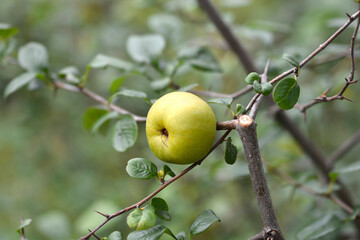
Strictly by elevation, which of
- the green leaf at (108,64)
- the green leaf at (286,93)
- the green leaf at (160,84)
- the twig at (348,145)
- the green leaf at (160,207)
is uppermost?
the green leaf at (108,64)

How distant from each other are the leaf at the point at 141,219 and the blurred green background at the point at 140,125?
1.81 feet

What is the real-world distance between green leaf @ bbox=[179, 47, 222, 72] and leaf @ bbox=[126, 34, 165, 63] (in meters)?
0.07

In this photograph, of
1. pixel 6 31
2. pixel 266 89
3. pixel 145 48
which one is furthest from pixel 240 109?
pixel 6 31

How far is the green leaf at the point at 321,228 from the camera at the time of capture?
2.62 feet

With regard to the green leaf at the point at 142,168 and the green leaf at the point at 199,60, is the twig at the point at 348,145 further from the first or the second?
the green leaf at the point at 142,168

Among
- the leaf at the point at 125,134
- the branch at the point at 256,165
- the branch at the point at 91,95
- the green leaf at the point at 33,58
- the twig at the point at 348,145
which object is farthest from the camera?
the twig at the point at 348,145

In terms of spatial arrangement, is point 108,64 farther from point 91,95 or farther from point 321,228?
point 321,228

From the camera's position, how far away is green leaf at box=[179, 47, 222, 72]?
996 millimetres

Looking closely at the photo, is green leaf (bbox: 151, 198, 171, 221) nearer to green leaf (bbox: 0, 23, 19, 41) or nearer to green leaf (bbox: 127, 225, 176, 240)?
green leaf (bbox: 127, 225, 176, 240)

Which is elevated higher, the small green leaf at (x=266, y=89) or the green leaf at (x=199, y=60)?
the green leaf at (x=199, y=60)

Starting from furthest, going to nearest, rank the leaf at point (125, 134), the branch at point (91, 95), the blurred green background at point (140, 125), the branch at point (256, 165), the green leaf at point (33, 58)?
the blurred green background at point (140, 125)
the green leaf at point (33, 58)
the branch at point (91, 95)
the leaf at point (125, 134)
the branch at point (256, 165)

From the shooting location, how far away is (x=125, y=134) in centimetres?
76

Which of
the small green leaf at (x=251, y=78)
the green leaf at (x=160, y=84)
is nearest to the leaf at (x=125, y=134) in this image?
the green leaf at (x=160, y=84)

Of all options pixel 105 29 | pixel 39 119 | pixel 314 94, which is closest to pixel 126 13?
pixel 105 29
